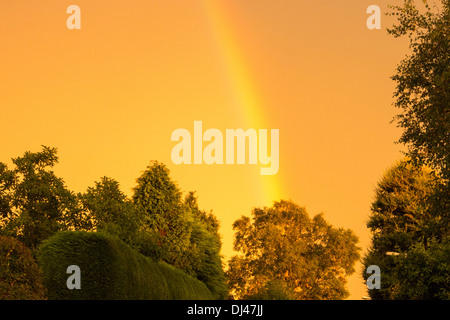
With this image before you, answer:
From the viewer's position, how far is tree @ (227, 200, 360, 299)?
7838 cm

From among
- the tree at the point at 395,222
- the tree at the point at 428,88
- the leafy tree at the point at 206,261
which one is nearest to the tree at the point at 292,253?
the leafy tree at the point at 206,261

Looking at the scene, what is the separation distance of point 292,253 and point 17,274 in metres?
58.6

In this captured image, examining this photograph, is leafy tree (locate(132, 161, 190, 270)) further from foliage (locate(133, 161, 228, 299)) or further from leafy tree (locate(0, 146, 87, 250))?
leafy tree (locate(0, 146, 87, 250))

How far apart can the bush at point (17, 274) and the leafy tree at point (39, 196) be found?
2483 cm

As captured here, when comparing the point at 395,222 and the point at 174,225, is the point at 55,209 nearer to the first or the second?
the point at 174,225

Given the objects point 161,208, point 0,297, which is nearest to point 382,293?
point 161,208

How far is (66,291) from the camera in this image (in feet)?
85.0

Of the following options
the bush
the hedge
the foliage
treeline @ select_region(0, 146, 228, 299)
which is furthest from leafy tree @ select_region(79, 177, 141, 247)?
the bush

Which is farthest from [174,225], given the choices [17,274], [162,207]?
[17,274]

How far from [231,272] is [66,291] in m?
55.0

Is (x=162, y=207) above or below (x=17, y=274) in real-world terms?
above

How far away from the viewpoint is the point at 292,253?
78.1 m

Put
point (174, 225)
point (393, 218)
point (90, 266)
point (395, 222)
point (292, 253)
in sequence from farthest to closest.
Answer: point (292, 253), point (174, 225), point (393, 218), point (395, 222), point (90, 266)

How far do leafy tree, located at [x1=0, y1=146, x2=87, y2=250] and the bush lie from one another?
24.8 metres
